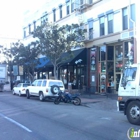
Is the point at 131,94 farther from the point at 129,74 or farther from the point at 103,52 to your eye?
the point at 103,52

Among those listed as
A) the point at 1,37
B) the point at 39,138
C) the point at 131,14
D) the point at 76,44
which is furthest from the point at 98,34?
the point at 1,37

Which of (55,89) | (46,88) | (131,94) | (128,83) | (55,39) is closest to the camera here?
(131,94)

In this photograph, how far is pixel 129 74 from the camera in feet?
31.8

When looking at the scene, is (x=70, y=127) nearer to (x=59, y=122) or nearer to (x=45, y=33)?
(x=59, y=122)

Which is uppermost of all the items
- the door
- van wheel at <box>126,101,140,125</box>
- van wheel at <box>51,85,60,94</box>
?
the door

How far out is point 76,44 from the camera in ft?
77.4

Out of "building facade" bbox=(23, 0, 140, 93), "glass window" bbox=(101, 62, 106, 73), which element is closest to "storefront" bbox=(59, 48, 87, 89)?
"building facade" bbox=(23, 0, 140, 93)

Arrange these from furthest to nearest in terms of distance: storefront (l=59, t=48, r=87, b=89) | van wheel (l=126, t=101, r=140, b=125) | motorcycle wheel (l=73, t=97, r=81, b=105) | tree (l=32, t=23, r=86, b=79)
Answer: storefront (l=59, t=48, r=87, b=89)
tree (l=32, t=23, r=86, b=79)
motorcycle wheel (l=73, t=97, r=81, b=105)
van wheel (l=126, t=101, r=140, b=125)

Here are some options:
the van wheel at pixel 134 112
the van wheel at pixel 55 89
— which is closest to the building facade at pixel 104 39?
the van wheel at pixel 55 89

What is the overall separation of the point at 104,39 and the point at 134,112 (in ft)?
50.6

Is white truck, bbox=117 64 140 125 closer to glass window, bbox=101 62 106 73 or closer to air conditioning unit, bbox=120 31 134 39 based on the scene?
air conditioning unit, bbox=120 31 134 39

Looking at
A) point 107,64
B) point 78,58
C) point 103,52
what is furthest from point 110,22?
point 78,58

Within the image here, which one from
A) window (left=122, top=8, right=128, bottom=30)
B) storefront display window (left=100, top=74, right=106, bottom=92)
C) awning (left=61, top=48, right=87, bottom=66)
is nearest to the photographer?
window (left=122, top=8, right=128, bottom=30)

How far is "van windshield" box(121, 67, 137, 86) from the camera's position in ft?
31.3
